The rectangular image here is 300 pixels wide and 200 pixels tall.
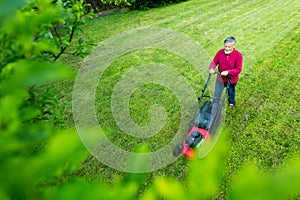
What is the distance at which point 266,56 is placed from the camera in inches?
271

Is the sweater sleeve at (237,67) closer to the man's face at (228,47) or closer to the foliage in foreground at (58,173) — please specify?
the man's face at (228,47)

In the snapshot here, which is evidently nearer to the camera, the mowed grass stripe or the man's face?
the mowed grass stripe

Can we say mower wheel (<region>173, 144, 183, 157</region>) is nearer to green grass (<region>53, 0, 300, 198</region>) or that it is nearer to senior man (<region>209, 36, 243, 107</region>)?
green grass (<region>53, 0, 300, 198</region>)

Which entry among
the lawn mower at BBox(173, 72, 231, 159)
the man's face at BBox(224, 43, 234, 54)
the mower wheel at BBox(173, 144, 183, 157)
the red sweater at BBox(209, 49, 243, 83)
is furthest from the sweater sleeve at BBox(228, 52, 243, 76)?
the mower wheel at BBox(173, 144, 183, 157)

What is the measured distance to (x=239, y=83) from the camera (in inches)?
222

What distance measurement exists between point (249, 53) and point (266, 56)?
405 mm

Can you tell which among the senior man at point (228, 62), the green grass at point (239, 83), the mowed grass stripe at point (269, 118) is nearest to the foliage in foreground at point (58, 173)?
the green grass at point (239, 83)

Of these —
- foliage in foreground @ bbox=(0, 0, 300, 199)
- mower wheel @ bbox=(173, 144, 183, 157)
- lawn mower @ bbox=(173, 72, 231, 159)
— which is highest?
foliage in foreground @ bbox=(0, 0, 300, 199)

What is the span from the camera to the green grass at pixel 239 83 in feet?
12.5

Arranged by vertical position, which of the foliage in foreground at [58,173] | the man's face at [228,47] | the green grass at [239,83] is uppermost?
the foliage in foreground at [58,173]

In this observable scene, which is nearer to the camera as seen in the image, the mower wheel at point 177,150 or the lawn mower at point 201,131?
the lawn mower at point 201,131

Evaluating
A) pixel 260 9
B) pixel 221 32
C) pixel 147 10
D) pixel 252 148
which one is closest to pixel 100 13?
pixel 147 10

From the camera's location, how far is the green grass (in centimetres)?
382

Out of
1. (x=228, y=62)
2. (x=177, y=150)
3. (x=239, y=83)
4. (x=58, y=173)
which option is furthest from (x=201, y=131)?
(x=58, y=173)
